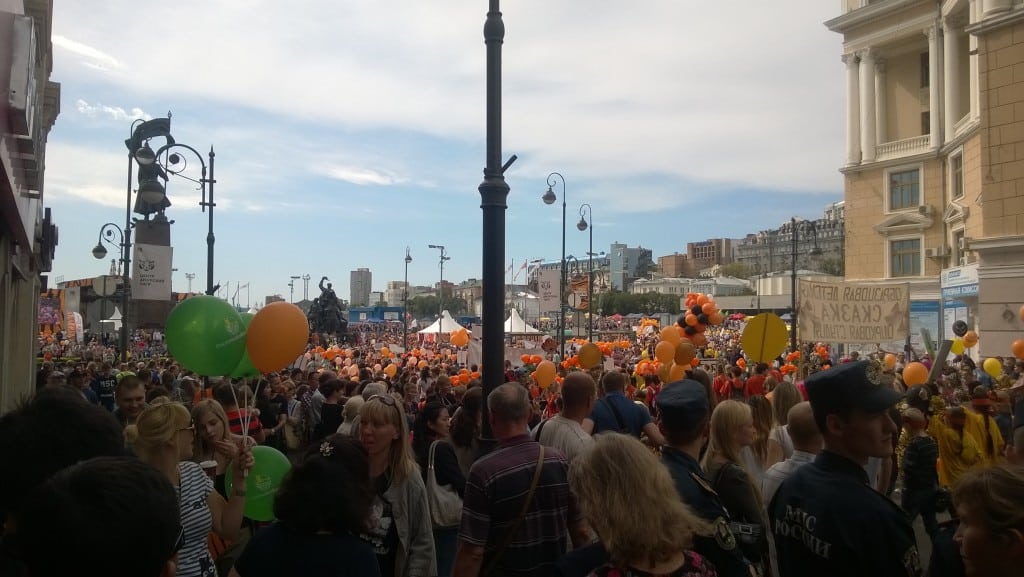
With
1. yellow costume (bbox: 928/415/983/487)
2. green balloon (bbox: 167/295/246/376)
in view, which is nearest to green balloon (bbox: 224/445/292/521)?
green balloon (bbox: 167/295/246/376)

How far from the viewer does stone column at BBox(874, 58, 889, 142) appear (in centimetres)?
3728

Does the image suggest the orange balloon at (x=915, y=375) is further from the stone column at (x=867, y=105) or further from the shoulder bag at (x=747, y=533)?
the stone column at (x=867, y=105)

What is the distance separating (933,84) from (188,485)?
39.1 m

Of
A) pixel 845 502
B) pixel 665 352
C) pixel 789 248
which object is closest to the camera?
pixel 845 502

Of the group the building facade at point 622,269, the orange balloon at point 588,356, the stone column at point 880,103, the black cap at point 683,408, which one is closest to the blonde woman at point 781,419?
the black cap at point 683,408

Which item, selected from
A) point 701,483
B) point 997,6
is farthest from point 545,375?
point 997,6

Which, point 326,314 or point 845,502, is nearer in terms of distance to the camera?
point 845,502

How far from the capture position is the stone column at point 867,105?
37094mm

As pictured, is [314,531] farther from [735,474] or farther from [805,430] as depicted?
[805,430]

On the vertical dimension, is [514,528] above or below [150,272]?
below

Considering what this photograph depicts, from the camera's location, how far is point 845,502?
8.34ft

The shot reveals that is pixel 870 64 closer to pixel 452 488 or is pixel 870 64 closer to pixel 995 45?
pixel 995 45

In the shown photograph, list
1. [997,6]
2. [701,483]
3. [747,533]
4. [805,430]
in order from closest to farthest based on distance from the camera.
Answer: [701,483] < [747,533] < [805,430] < [997,6]

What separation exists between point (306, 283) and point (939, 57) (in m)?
74.3
